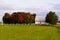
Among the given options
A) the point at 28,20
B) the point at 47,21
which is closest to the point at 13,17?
the point at 28,20

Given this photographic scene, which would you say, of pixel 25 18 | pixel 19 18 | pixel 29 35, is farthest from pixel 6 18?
pixel 29 35

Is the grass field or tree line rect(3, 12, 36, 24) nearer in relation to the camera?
the grass field

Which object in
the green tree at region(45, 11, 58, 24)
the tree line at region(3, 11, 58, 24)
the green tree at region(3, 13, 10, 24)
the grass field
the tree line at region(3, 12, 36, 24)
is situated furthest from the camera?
the green tree at region(3, 13, 10, 24)

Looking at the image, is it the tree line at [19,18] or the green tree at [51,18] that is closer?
the green tree at [51,18]

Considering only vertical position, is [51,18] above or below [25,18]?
above

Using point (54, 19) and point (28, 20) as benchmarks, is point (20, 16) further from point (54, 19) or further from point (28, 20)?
point (54, 19)

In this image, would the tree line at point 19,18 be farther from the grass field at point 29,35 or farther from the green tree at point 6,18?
the grass field at point 29,35

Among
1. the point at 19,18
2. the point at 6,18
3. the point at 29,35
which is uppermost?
the point at 29,35

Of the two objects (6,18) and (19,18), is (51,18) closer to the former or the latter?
(19,18)

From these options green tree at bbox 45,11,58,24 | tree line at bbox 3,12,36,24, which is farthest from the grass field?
tree line at bbox 3,12,36,24

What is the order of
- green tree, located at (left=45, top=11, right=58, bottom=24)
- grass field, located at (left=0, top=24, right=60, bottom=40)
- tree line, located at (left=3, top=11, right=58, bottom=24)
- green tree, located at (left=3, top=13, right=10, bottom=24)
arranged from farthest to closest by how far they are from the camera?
green tree, located at (left=3, top=13, right=10, bottom=24) → tree line, located at (left=3, top=11, right=58, bottom=24) → green tree, located at (left=45, top=11, right=58, bottom=24) → grass field, located at (left=0, top=24, right=60, bottom=40)

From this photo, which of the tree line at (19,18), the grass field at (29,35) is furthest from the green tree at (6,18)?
the grass field at (29,35)

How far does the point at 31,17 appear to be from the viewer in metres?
112

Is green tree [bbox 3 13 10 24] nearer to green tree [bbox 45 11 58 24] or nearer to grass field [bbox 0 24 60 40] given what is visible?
green tree [bbox 45 11 58 24]
